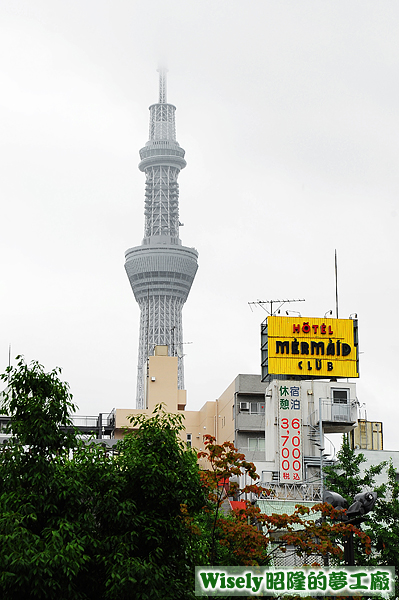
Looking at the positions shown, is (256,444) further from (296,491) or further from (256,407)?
(296,491)

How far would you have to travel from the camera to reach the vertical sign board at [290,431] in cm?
5606

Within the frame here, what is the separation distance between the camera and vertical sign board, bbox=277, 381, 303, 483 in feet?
184

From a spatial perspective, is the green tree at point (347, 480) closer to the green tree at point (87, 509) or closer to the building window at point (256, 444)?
the green tree at point (87, 509)

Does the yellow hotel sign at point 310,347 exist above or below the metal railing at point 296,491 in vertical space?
above

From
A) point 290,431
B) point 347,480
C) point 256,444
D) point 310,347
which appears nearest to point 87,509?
point 347,480

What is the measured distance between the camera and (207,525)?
35531mm

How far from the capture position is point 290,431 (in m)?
57.5

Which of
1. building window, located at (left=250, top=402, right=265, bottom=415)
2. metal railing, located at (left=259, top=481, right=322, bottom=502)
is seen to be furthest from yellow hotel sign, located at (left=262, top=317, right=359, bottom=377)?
building window, located at (left=250, top=402, right=265, bottom=415)

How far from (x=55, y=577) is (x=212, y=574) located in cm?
A: 423

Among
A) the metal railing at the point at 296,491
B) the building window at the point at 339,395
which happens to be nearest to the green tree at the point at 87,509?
the metal railing at the point at 296,491

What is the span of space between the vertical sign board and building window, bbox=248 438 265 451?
1706cm

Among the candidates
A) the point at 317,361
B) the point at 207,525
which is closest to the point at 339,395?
the point at 317,361

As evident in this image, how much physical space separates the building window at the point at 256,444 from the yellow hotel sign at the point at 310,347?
48.4ft

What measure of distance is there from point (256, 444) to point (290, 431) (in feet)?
58.6
